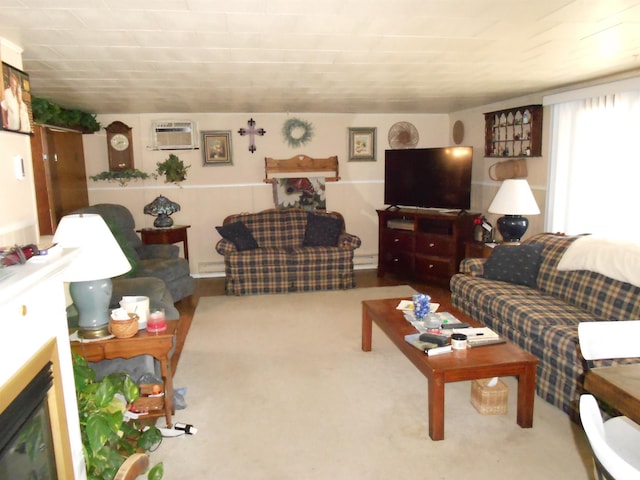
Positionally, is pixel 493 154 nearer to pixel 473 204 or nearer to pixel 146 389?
pixel 473 204

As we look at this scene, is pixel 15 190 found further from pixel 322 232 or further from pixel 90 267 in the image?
pixel 322 232

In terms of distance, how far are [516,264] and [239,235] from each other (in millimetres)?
3009

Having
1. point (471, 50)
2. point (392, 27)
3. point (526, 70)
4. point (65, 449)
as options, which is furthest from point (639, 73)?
point (65, 449)

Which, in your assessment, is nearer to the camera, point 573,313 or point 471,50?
point 471,50

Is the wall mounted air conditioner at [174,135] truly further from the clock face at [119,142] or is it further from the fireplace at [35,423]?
the fireplace at [35,423]

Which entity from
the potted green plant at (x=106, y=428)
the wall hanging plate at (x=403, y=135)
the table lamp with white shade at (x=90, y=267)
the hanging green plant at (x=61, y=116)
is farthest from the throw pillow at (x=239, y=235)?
the potted green plant at (x=106, y=428)

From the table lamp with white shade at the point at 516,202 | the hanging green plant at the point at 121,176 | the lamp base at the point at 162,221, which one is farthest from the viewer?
the hanging green plant at the point at 121,176

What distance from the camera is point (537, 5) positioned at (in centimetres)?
211

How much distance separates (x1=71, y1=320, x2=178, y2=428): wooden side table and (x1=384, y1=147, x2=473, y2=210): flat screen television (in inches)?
151

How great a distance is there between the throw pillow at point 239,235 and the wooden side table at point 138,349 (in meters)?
2.76

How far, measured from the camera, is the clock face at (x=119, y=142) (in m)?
5.90

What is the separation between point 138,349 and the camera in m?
2.68

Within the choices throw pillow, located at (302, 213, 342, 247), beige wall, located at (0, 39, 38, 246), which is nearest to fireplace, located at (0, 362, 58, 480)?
beige wall, located at (0, 39, 38, 246)

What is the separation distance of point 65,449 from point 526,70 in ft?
12.0
